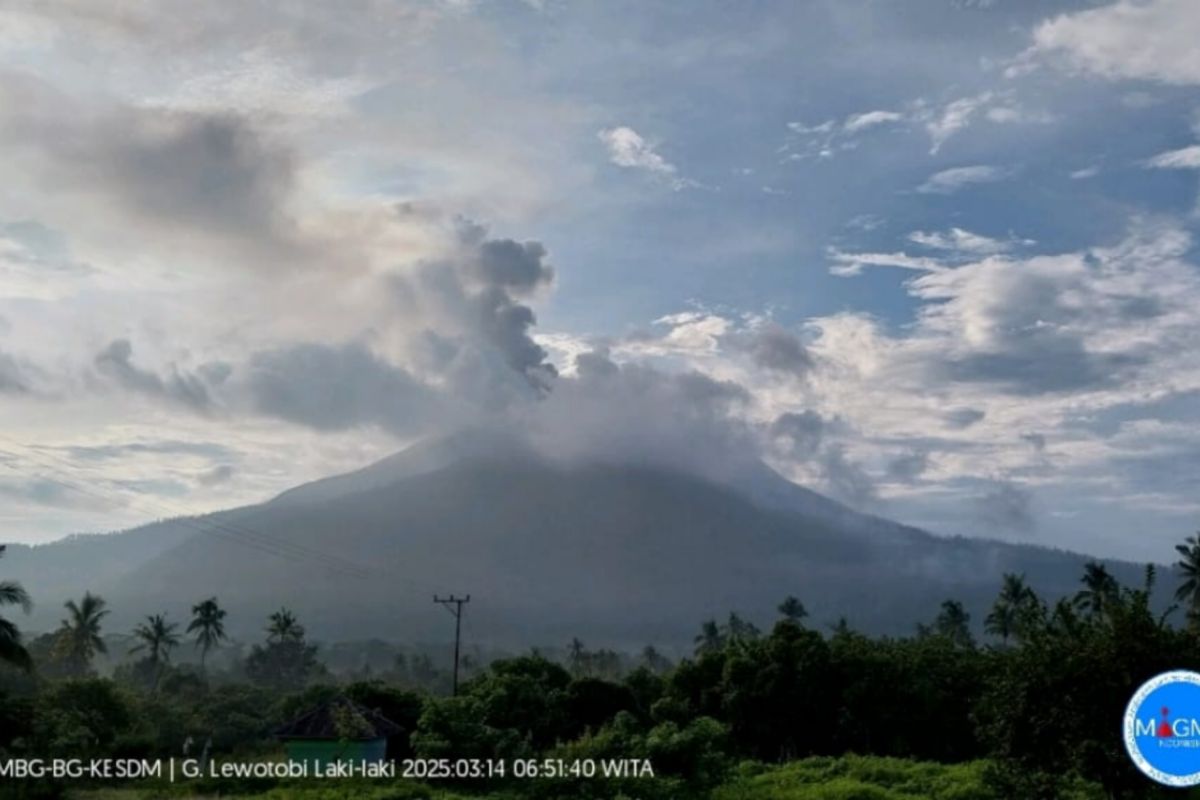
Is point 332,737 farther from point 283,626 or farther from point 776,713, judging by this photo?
point 283,626

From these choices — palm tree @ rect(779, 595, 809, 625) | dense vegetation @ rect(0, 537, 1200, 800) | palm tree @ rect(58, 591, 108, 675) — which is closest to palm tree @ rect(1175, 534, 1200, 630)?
dense vegetation @ rect(0, 537, 1200, 800)

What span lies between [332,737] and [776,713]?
82.8 feet

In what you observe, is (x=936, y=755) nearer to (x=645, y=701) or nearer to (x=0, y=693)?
(x=645, y=701)

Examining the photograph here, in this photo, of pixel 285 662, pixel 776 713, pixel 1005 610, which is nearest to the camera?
pixel 776 713

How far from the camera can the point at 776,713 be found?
174ft

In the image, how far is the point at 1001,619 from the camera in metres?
89.6

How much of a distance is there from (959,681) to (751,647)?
11275 millimetres

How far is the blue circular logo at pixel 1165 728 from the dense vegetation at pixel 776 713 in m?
0.80

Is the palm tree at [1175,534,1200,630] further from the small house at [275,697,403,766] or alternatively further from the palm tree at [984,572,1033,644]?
the small house at [275,697,403,766]

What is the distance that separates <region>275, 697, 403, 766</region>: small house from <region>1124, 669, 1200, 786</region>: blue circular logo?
2788 centimetres

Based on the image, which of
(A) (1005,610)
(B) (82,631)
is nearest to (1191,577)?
(A) (1005,610)

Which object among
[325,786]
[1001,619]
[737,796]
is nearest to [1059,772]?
[737,796]

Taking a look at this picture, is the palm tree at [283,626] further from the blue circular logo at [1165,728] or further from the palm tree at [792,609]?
the blue circular logo at [1165,728]

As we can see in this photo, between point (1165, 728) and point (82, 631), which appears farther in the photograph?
point (82, 631)
